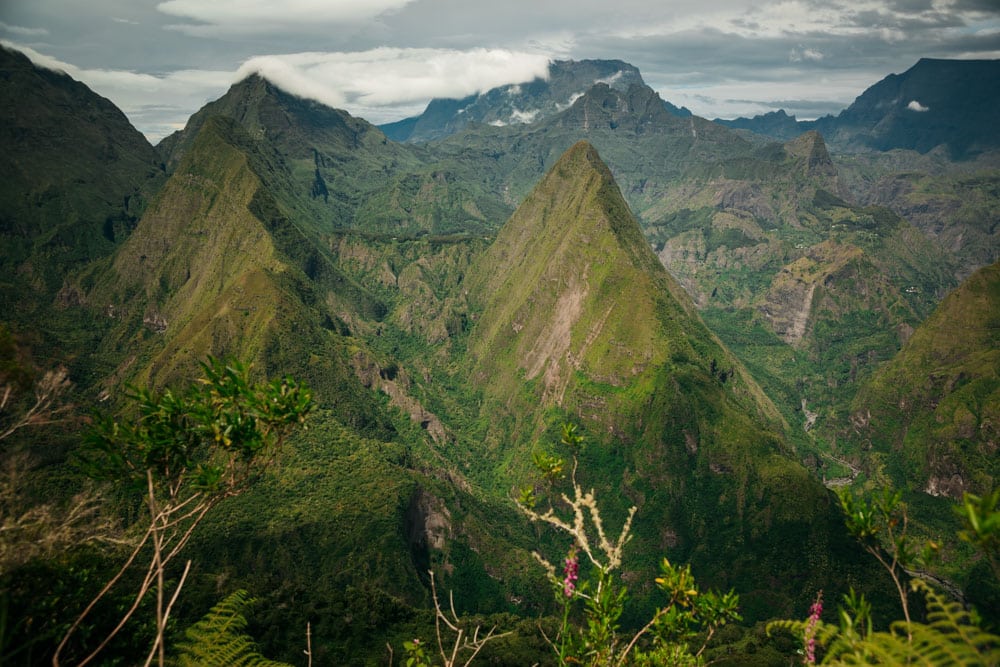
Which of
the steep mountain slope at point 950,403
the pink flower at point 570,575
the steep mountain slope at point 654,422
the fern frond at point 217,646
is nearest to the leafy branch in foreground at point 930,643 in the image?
the pink flower at point 570,575

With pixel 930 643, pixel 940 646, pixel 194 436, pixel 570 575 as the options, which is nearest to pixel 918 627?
pixel 930 643

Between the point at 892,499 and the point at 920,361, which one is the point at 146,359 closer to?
the point at 892,499

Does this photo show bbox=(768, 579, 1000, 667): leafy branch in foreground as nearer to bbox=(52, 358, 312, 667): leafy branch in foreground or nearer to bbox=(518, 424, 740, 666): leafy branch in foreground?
bbox=(518, 424, 740, 666): leafy branch in foreground

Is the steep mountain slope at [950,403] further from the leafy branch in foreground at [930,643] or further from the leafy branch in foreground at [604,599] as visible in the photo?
the leafy branch in foreground at [930,643]

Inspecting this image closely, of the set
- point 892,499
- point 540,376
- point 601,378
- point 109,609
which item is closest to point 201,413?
point 109,609

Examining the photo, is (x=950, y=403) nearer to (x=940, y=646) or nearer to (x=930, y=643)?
(x=930, y=643)
